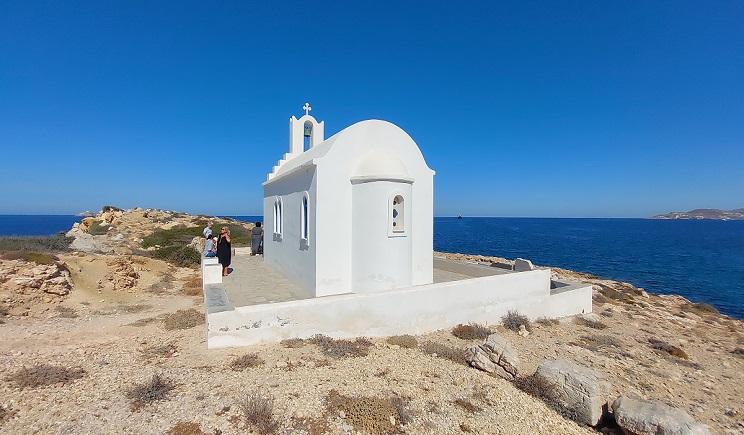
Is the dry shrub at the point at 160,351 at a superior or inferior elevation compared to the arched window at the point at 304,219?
inferior

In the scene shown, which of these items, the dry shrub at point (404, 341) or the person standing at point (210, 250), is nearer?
the dry shrub at point (404, 341)

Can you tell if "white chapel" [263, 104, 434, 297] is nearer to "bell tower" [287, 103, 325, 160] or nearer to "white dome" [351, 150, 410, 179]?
"white dome" [351, 150, 410, 179]

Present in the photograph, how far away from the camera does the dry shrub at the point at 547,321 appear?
11602mm

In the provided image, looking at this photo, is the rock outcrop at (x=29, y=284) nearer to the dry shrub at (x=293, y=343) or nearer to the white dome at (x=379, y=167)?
the dry shrub at (x=293, y=343)

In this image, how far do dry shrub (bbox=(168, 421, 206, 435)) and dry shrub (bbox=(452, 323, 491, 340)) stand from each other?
265 inches

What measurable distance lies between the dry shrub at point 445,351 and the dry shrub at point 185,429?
4889mm

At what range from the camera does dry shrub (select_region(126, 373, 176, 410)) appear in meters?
5.01

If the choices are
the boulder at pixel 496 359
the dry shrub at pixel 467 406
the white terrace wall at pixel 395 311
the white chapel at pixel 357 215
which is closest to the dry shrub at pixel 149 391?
the white terrace wall at pixel 395 311

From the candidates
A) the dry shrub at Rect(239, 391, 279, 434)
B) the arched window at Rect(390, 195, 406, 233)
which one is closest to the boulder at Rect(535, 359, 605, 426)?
the dry shrub at Rect(239, 391, 279, 434)

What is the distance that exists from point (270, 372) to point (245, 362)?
1.98ft

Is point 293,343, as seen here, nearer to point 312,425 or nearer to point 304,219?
point 312,425

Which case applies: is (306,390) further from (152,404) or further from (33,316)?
(33,316)

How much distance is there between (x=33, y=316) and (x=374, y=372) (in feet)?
33.2

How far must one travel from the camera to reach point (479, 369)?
23.0 feet
